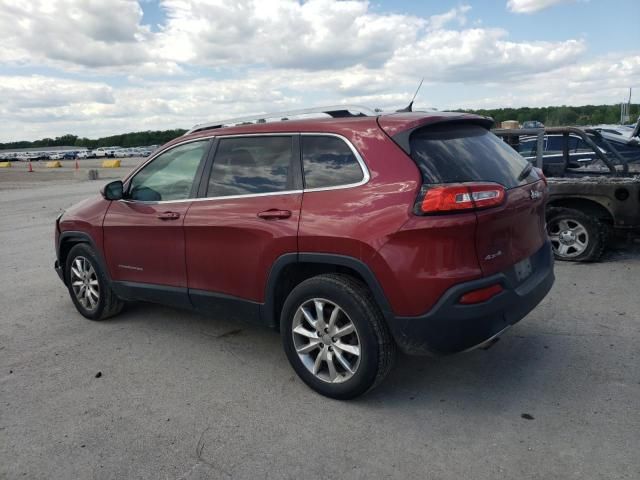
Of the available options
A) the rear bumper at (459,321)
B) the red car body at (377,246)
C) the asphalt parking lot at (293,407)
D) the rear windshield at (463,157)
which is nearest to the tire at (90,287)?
the asphalt parking lot at (293,407)

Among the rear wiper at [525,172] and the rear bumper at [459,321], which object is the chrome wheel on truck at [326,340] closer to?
the rear bumper at [459,321]

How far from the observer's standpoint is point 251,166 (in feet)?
12.8

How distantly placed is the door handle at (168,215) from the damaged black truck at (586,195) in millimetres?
4799

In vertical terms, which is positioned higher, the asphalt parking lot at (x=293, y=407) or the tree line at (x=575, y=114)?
the tree line at (x=575, y=114)

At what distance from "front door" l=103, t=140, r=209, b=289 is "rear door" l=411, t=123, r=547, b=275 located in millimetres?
1851

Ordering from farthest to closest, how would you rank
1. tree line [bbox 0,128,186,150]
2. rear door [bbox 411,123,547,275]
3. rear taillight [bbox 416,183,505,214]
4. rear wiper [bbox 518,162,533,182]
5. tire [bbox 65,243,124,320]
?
tree line [bbox 0,128,186,150]
tire [bbox 65,243,124,320]
rear wiper [bbox 518,162,533,182]
rear door [bbox 411,123,547,275]
rear taillight [bbox 416,183,505,214]

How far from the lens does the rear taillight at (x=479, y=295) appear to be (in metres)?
3.07

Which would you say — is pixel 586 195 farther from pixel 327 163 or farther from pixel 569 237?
pixel 327 163

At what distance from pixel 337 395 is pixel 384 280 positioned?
0.87 m

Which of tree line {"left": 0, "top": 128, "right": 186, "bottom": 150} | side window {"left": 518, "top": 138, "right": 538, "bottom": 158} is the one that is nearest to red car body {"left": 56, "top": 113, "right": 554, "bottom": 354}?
side window {"left": 518, "top": 138, "right": 538, "bottom": 158}

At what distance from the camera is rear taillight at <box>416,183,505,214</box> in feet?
9.92

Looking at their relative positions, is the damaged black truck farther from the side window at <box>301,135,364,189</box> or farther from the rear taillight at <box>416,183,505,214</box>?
the side window at <box>301,135,364,189</box>

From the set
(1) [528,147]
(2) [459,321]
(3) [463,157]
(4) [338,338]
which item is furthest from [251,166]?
(1) [528,147]

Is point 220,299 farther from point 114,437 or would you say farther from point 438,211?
point 438,211
